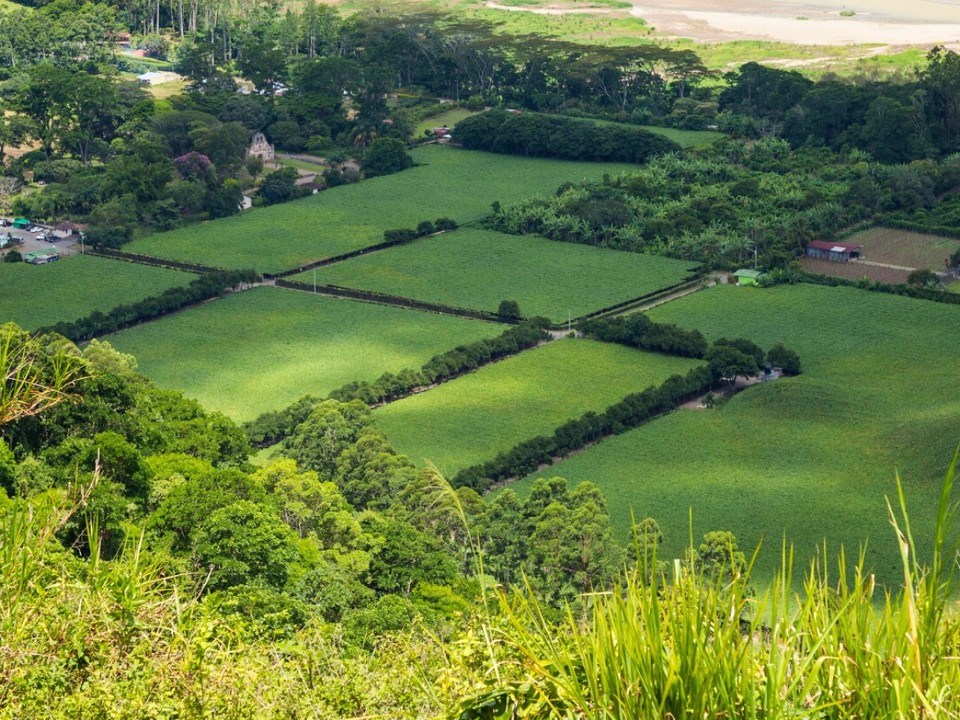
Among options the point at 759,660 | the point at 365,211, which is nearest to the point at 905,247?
the point at 365,211

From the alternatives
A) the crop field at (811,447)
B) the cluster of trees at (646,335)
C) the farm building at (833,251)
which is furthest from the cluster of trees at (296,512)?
the farm building at (833,251)

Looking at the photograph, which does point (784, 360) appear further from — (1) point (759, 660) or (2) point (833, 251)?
(1) point (759, 660)

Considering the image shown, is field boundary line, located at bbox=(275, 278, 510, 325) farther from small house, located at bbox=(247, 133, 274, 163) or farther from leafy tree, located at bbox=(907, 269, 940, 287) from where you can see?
small house, located at bbox=(247, 133, 274, 163)

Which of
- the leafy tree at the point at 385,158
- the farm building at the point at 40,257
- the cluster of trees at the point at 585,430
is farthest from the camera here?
the leafy tree at the point at 385,158

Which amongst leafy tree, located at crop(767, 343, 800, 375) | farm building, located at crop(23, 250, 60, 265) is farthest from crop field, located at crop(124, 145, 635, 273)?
leafy tree, located at crop(767, 343, 800, 375)

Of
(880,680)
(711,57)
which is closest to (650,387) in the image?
(880,680)

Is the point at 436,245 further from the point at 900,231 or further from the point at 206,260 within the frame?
the point at 900,231

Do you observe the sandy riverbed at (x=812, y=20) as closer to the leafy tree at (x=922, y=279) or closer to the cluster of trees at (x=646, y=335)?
the leafy tree at (x=922, y=279)
